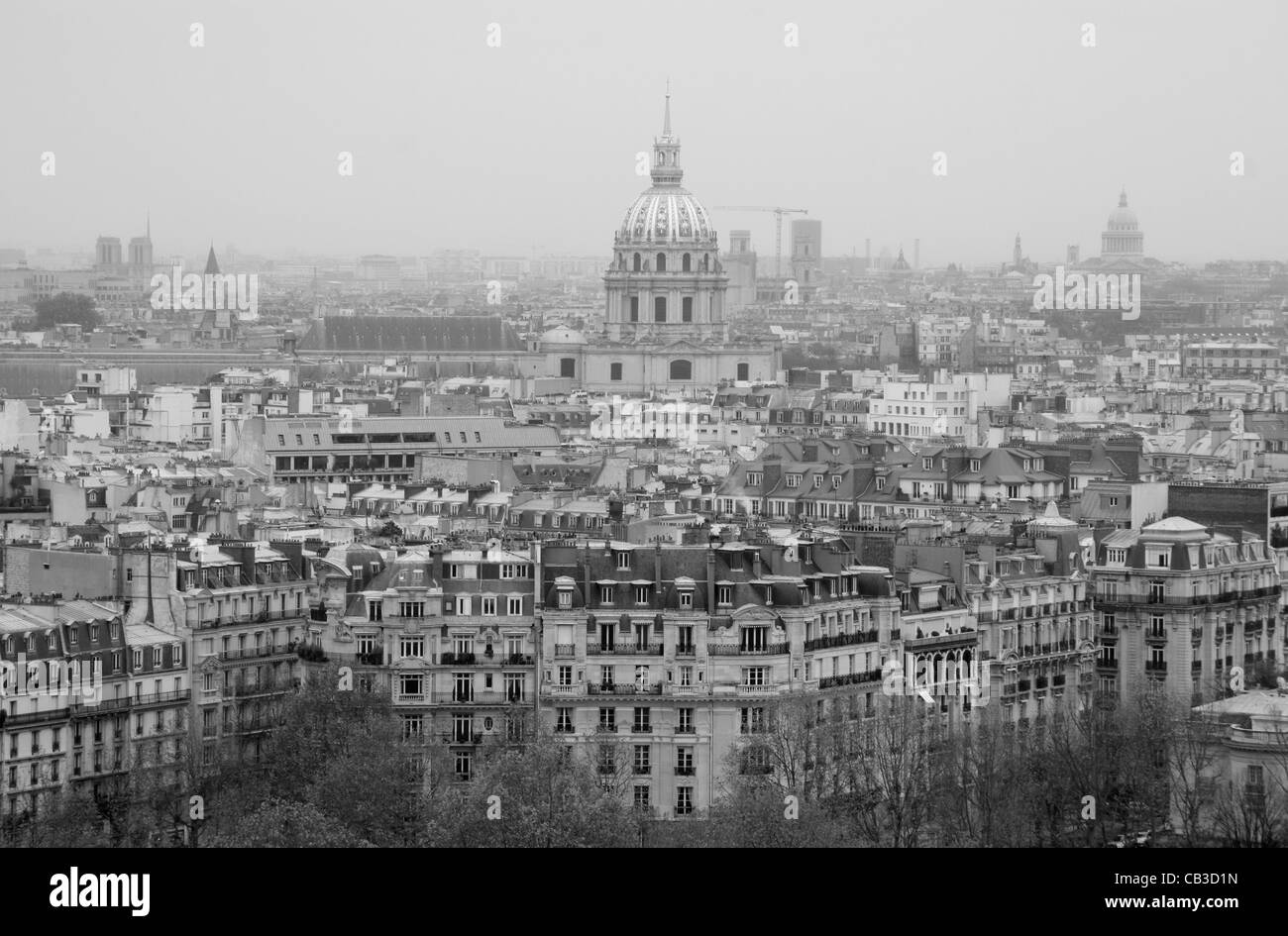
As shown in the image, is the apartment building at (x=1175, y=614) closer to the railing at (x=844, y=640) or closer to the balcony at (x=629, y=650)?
the railing at (x=844, y=640)

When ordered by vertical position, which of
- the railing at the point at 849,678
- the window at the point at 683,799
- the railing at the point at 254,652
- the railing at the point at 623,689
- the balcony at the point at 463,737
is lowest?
the window at the point at 683,799

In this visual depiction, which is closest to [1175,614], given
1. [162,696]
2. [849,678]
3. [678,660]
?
[849,678]

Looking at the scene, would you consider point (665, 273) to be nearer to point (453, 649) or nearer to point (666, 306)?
point (666, 306)

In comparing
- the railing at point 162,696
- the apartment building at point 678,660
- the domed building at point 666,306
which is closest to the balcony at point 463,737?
the apartment building at point 678,660

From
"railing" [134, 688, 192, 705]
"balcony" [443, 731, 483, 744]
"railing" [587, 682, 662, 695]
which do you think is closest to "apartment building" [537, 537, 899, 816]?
"railing" [587, 682, 662, 695]

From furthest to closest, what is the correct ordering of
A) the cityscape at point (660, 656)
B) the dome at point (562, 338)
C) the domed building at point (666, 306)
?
the dome at point (562, 338) < the domed building at point (666, 306) < the cityscape at point (660, 656)

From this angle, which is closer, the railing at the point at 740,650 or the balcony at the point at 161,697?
the balcony at the point at 161,697
